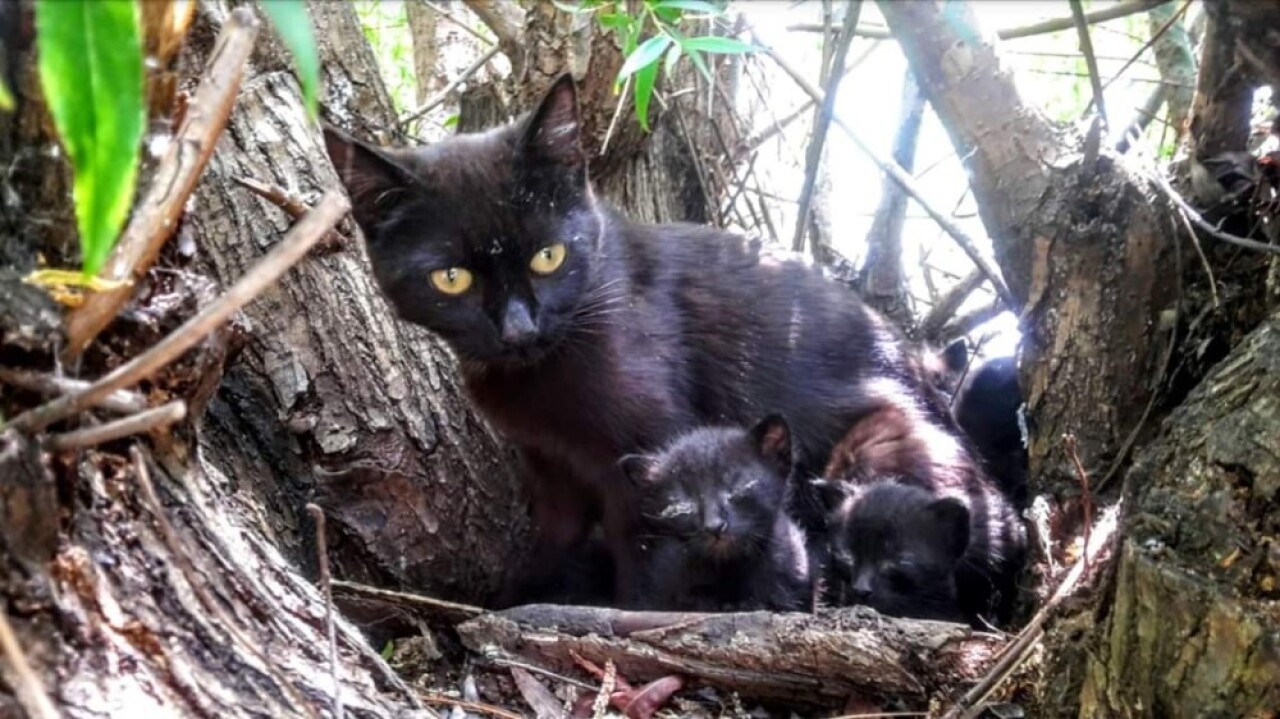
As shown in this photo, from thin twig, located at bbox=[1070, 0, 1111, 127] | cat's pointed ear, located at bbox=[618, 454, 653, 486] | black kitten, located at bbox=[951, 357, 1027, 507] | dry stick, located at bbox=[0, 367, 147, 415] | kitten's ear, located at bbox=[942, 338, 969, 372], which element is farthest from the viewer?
kitten's ear, located at bbox=[942, 338, 969, 372]

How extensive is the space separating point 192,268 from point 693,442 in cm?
195

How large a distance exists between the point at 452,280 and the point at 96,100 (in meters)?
2.23

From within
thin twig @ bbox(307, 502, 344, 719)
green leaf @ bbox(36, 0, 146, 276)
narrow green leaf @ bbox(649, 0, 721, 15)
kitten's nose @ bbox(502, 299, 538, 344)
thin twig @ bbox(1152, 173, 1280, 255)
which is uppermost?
narrow green leaf @ bbox(649, 0, 721, 15)

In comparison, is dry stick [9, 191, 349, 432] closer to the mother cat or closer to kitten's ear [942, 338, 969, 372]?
the mother cat

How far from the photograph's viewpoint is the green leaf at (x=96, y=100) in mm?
909

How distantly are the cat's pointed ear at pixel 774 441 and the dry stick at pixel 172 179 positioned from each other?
2179 millimetres

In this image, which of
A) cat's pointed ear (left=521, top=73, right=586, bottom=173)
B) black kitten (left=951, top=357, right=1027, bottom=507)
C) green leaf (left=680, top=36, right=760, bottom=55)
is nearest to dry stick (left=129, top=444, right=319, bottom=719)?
green leaf (left=680, top=36, right=760, bottom=55)

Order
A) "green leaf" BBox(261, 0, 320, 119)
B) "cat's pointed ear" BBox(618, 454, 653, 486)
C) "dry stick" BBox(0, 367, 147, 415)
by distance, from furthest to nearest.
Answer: "cat's pointed ear" BBox(618, 454, 653, 486) → "dry stick" BBox(0, 367, 147, 415) → "green leaf" BBox(261, 0, 320, 119)

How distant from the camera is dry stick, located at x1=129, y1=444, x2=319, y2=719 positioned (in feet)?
4.89

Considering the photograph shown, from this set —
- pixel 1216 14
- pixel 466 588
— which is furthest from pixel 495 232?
pixel 1216 14

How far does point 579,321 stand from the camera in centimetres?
326

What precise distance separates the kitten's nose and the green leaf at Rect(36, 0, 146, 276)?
6.95ft

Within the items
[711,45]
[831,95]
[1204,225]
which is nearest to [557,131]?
[711,45]

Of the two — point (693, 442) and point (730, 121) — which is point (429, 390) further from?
point (730, 121)
